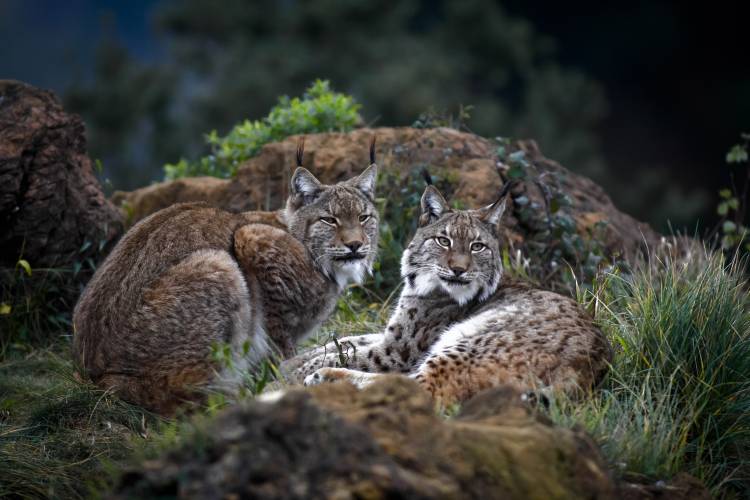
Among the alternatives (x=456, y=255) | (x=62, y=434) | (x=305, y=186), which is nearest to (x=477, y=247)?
Answer: (x=456, y=255)

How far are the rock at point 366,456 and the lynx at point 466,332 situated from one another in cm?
133

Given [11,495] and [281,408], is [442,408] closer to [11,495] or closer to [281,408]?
[281,408]

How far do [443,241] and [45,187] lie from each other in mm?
3267

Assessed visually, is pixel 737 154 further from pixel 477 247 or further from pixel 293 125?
pixel 293 125

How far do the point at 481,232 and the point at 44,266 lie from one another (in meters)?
3.61

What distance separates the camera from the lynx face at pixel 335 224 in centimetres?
620

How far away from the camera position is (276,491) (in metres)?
2.67

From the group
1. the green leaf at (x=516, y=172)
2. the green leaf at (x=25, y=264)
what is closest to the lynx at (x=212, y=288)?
the green leaf at (x=25, y=264)

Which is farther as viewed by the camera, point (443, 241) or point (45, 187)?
point (45, 187)

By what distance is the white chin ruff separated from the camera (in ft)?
→ 20.5

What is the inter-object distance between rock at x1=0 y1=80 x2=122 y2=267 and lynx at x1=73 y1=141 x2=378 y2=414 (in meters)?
1.64

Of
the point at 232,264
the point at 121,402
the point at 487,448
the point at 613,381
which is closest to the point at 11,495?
the point at 121,402

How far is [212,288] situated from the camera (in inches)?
210

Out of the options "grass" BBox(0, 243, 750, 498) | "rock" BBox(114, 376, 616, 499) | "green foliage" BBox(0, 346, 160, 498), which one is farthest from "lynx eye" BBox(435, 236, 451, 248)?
"rock" BBox(114, 376, 616, 499)
